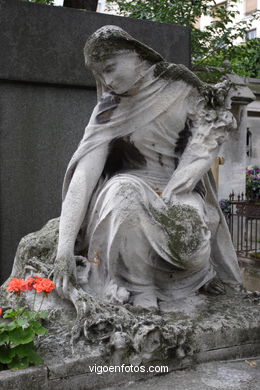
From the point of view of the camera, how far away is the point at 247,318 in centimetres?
309

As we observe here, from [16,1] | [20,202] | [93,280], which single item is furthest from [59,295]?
[16,1]

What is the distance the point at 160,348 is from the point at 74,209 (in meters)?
1.01

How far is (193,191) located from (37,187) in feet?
7.61

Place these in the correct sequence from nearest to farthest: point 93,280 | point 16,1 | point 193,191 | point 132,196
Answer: point 132,196
point 93,280
point 193,191
point 16,1

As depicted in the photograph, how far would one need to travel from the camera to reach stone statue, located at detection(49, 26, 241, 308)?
10.0 ft

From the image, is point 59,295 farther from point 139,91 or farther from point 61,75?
point 61,75

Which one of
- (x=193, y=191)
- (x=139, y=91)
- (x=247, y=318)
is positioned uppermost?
(x=139, y=91)

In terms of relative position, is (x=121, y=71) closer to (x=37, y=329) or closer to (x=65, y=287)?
(x=65, y=287)

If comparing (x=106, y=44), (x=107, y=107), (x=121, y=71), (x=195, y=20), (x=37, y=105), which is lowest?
(x=107, y=107)

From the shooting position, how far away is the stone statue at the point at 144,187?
3062mm

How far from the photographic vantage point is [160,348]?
272 centimetres

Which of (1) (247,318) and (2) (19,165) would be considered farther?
(2) (19,165)

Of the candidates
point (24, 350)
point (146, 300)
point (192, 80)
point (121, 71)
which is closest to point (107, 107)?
point (121, 71)

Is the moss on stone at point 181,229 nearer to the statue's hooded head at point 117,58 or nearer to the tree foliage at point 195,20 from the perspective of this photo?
the statue's hooded head at point 117,58
